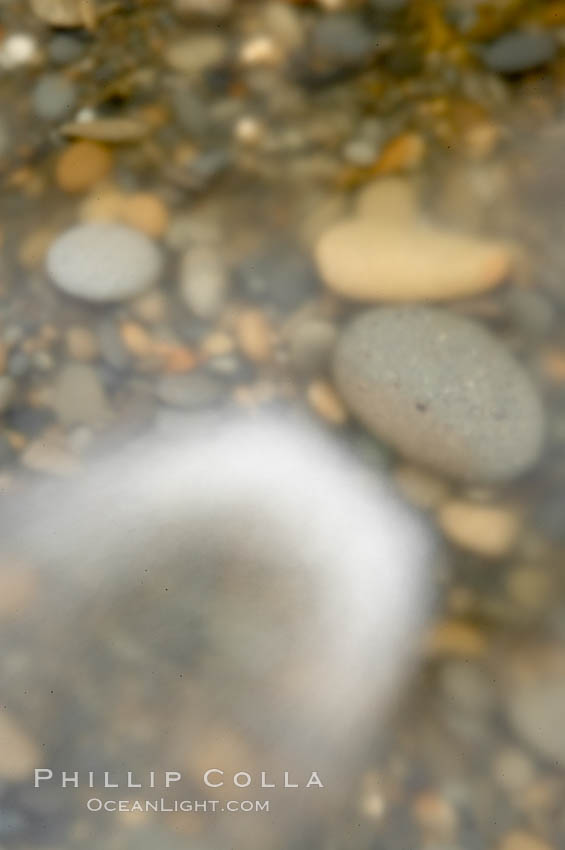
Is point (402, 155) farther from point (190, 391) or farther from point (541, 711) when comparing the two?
point (541, 711)

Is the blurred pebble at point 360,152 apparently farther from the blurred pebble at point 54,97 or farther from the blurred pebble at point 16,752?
the blurred pebble at point 16,752

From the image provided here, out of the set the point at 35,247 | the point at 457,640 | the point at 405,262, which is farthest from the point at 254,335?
the point at 457,640

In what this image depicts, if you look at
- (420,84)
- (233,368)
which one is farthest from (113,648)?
(420,84)

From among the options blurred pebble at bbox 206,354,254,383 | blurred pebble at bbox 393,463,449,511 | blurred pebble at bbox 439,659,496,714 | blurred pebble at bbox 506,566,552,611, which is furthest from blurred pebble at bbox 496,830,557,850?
blurred pebble at bbox 206,354,254,383

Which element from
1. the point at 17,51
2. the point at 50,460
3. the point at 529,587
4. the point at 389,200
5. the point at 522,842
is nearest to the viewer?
the point at 522,842

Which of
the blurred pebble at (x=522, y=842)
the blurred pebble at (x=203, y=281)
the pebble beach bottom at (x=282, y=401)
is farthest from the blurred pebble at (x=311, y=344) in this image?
the blurred pebble at (x=522, y=842)

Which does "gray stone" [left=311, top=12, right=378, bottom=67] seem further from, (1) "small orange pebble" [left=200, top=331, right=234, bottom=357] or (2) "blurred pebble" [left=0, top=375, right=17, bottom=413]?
(2) "blurred pebble" [left=0, top=375, right=17, bottom=413]

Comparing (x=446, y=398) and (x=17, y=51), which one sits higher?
(x=17, y=51)
